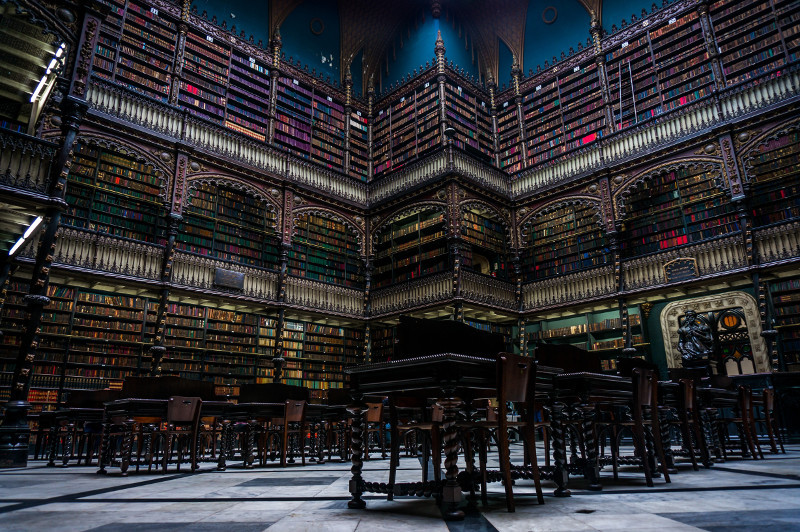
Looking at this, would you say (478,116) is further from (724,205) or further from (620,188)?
(724,205)

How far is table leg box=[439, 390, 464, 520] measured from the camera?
2.00m

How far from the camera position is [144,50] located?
9.59 metres

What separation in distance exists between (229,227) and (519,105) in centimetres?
776

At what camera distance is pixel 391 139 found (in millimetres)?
12703

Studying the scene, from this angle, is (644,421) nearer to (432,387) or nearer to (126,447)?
(432,387)

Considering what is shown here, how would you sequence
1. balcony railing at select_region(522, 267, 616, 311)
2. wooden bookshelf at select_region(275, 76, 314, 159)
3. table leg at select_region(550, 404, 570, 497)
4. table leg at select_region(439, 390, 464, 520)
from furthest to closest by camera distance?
wooden bookshelf at select_region(275, 76, 314, 159)
balcony railing at select_region(522, 267, 616, 311)
table leg at select_region(550, 404, 570, 497)
table leg at select_region(439, 390, 464, 520)

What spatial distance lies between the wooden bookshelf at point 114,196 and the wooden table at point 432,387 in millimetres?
7738

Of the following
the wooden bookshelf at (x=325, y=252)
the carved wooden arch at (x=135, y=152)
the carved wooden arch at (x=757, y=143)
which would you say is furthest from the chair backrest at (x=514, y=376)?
the wooden bookshelf at (x=325, y=252)

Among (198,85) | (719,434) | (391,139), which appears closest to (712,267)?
(719,434)

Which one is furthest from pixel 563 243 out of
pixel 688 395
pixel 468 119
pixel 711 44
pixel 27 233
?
pixel 27 233

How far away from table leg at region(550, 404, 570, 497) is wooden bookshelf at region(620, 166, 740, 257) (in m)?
7.55

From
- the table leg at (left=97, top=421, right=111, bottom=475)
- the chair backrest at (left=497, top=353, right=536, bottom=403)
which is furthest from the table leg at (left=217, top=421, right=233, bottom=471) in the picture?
the chair backrest at (left=497, top=353, right=536, bottom=403)

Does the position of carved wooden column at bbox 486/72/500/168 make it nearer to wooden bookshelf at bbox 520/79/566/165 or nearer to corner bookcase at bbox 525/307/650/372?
wooden bookshelf at bbox 520/79/566/165

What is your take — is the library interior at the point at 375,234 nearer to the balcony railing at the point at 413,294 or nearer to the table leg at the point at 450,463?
the balcony railing at the point at 413,294
